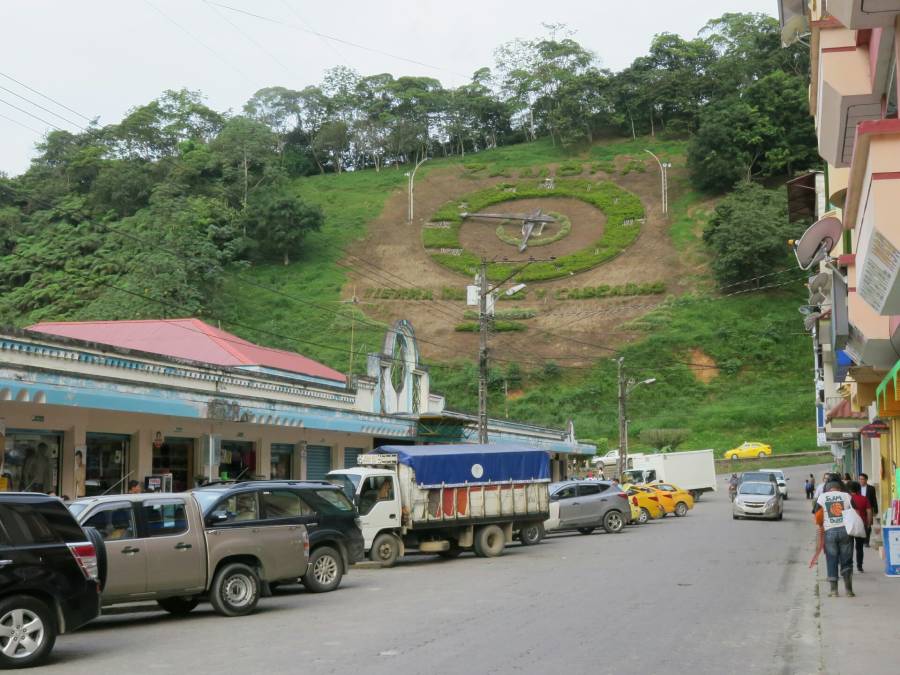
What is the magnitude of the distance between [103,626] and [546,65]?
137833mm

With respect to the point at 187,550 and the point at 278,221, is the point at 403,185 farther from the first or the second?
the point at 187,550

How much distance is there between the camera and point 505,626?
1246cm

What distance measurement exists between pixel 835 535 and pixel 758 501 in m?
20.4

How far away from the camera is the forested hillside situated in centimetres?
7200

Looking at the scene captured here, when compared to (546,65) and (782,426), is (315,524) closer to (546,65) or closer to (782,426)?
(782,426)

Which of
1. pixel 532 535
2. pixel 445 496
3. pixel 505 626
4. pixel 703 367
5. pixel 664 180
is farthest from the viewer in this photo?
pixel 664 180

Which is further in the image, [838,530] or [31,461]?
[31,461]

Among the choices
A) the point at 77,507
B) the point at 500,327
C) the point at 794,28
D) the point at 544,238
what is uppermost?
the point at 544,238

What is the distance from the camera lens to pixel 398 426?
115 feet

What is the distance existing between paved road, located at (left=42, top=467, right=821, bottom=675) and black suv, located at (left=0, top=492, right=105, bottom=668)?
0.41 metres

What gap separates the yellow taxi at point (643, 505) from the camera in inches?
1378

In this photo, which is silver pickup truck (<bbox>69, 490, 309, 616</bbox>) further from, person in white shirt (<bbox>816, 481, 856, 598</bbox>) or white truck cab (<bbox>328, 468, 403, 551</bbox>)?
person in white shirt (<bbox>816, 481, 856, 598</bbox>)

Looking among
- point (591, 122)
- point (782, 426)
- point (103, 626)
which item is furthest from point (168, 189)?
point (103, 626)

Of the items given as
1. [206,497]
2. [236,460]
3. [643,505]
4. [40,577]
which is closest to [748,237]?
[643,505]
